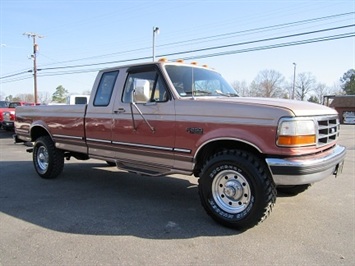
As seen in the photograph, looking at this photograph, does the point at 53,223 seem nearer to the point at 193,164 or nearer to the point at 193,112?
the point at 193,164

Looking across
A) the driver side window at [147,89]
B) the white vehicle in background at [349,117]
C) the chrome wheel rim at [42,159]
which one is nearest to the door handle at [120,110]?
the driver side window at [147,89]

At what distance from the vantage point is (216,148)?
455cm

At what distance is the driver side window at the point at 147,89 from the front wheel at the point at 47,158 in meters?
2.40

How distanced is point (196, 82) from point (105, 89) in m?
1.68

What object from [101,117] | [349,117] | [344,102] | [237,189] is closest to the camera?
[237,189]

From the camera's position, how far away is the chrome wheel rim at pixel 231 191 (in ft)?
13.6

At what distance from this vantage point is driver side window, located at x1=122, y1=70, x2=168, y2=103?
4.77 meters

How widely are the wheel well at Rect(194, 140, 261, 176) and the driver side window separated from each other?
3.03 feet

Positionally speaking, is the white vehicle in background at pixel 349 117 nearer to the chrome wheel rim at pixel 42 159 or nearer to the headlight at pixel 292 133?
the chrome wheel rim at pixel 42 159

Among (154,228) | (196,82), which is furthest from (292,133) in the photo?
(154,228)

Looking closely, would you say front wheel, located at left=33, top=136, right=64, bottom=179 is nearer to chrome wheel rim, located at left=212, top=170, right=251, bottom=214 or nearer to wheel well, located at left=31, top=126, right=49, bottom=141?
wheel well, located at left=31, top=126, right=49, bottom=141

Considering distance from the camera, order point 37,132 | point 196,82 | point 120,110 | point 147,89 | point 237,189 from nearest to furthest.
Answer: point 237,189 → point 147,89 → point 196,82 → point 120,110 → point 37,132

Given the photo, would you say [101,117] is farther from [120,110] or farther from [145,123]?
[145,123]

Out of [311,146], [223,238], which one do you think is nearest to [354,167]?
[311,146]
